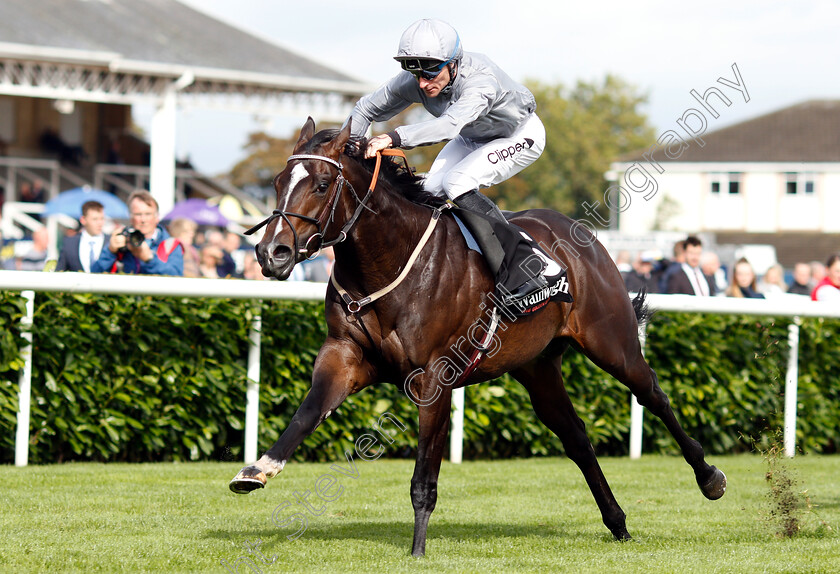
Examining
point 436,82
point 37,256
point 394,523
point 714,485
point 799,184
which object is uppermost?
point 799,184

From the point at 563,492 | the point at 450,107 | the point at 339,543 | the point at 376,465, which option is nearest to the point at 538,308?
the point at 450,107

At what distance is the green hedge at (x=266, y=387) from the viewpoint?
673cm

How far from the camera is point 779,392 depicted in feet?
29.2

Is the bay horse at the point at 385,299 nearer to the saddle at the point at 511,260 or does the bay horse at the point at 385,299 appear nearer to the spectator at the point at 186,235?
the saddle at the point at 511,260

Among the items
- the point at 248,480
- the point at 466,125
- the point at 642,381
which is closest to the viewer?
the point at 248,480

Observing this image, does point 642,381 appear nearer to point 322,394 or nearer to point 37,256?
point 322,394

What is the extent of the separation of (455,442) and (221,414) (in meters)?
1.78

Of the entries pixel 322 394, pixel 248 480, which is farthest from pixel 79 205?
pixel 248 480

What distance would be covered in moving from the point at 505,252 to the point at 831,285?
6.08m

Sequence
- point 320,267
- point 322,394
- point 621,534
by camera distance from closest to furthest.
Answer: point 322,394 → point 621,534 → point 320,267

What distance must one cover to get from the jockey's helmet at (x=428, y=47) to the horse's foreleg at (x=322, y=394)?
128 cm

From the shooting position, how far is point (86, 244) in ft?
26.1

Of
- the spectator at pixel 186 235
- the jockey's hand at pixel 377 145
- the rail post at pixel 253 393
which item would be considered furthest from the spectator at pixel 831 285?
the jockey's hand at pixel 377 145

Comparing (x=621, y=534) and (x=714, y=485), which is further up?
(x=714, y=485)
